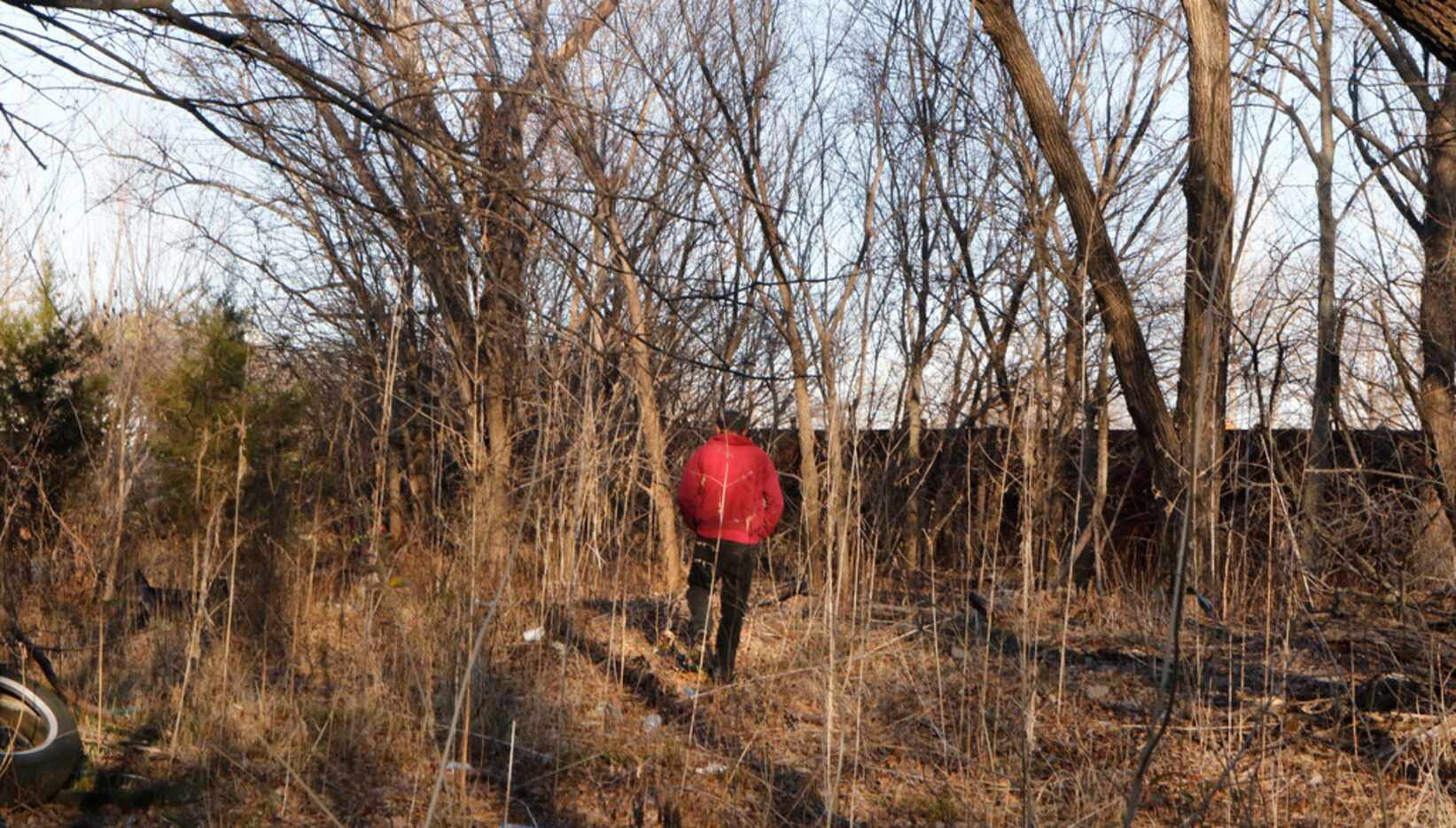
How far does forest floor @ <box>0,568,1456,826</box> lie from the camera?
4.42m

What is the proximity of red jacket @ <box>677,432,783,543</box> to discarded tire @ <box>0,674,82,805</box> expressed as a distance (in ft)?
9.89

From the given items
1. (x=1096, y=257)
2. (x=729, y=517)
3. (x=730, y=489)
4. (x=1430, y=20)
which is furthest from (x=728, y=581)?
(x=1430, y=20)

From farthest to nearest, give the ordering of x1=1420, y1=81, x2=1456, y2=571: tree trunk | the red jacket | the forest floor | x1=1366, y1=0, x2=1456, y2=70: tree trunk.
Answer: x1=1420, y1=81, x2=1456, y2=571: tree trunk, the red jacket, the forest floor, x1=1366, y1=0, x2=1456, y2=70: tree trunk

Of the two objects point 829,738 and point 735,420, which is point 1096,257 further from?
point 735,420

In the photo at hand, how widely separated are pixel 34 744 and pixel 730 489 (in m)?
3.29

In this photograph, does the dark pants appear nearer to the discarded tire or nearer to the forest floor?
the forest floor

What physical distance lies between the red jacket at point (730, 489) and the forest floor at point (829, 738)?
642mm

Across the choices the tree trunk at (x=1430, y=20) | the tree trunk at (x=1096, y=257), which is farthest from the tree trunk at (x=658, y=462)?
the tree trunk at (x=1430, y=20)

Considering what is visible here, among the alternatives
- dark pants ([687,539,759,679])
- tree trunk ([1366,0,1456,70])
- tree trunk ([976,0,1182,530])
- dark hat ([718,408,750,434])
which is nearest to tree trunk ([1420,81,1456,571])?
tree trunk ([976,0,1182,530])

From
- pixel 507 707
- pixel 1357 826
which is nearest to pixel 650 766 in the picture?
pixel 507 707

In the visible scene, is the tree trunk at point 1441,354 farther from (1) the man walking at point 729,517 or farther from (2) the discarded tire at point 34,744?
(2) the discarded tire at point 34,744

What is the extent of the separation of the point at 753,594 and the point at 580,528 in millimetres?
3420

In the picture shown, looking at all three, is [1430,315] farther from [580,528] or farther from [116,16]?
[116,16]

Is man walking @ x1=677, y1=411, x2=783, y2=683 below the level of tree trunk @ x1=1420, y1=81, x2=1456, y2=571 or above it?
below
